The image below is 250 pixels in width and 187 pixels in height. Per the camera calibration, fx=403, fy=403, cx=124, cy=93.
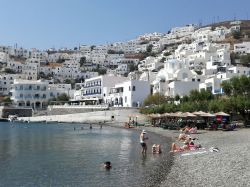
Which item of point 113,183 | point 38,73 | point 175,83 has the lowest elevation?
point 113,183

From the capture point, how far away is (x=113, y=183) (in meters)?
17.5

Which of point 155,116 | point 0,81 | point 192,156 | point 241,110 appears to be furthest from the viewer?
point 0,81

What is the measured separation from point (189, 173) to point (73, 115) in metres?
76.3

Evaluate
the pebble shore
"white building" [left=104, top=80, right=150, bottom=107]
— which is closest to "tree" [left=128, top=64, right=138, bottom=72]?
"white building" [left=104, top=80, right=150, bottom=107]

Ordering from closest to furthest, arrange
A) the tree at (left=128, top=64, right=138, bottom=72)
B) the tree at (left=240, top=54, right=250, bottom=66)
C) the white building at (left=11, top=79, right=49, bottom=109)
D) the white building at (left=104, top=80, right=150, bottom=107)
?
the white building at (left=104, top=80, right=150, bottom=107), the white building at (left=11, top=79, right=49, bottom=109), the tree at (left=240, top=54, right=250, bottom=66), the tree at (left=128, top=64, right=138, bottom=72)

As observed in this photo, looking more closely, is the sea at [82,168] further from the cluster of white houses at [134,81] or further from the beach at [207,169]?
the cluster of white houses at [134,81]

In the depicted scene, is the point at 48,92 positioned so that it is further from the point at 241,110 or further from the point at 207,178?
the point at 207,178

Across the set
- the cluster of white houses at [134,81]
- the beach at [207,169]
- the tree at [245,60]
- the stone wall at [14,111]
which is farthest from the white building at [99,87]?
the beach at [207,169]

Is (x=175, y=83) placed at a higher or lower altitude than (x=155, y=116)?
higher

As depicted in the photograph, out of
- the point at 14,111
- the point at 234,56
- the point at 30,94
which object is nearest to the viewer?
the point at 14,111

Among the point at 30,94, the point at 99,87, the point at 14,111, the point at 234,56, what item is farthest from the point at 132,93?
the point at 234,56

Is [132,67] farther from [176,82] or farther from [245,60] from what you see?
[176,82]

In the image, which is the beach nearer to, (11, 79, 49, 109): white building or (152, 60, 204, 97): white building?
(152, 60, 204, 97): white building

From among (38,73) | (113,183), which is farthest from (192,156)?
(38,73)
